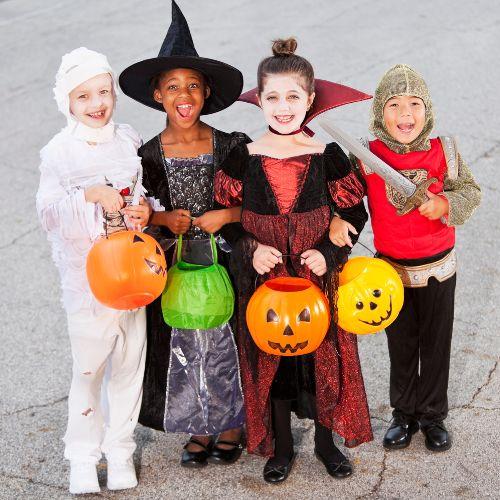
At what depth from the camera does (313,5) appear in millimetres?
11852

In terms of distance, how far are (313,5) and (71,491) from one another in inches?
350

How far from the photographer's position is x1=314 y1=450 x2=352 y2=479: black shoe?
428 centimetres

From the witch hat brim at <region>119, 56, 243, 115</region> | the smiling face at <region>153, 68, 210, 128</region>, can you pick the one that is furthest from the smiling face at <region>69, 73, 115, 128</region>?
the smiling face at <region>153, 68, 210, 128</region>

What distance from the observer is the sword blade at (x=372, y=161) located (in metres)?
3.72

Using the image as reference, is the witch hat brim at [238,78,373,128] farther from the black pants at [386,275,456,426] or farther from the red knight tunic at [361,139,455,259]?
the black pants at [386,275,456,426]

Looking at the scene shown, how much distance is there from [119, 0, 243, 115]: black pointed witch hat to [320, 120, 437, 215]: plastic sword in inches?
22.6

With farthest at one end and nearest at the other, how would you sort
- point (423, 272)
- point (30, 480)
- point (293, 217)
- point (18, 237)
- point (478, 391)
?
point (18, 237) → point (478, 391) → point (30, 480) → point (423, 272) → point (293, 217)

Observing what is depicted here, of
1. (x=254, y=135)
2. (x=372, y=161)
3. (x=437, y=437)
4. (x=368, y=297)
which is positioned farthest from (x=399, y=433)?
(x=254, y=135)

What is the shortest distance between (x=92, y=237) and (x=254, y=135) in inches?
175

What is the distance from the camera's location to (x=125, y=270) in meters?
3.70

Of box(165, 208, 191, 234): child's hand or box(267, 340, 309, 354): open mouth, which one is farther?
box(165, 208, 191, 234): child's hand

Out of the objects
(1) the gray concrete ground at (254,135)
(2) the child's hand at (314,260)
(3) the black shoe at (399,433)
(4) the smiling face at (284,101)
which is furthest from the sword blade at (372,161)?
(1) the gray concrete ground at (254,135)

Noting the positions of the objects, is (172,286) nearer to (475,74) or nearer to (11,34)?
→ (475,74)

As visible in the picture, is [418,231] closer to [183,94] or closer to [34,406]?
[183,94]
